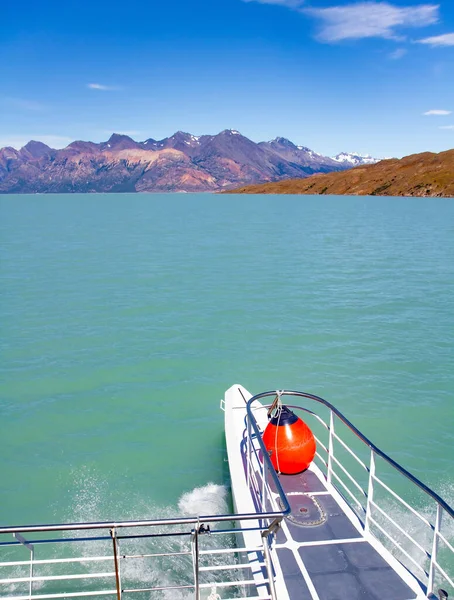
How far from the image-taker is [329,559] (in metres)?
7.47

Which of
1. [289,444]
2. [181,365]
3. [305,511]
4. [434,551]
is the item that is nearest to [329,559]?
[305,511]

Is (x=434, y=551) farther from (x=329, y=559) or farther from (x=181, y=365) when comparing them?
(x=181, y=365)

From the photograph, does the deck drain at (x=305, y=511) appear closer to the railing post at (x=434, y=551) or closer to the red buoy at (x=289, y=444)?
the red buoy at (x=289, y=444)

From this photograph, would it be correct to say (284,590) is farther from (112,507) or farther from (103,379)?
(103,379)

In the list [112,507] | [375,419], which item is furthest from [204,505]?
[375,419]

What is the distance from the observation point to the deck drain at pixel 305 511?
839 cm

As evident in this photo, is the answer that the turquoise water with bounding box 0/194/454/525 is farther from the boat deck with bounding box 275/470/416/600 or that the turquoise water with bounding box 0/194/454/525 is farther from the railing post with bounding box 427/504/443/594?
the railing post with bounding box 427/504/443/594

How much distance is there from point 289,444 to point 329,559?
96.5 inches

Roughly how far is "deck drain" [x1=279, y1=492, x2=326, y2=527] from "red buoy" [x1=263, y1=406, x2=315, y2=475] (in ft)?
2.14

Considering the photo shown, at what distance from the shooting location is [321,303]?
31.4 metres

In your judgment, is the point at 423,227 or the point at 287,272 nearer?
the point at 287,272

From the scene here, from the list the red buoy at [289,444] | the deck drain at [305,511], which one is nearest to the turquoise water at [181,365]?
the red buoy at [289,444]

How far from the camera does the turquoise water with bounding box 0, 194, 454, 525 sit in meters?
13.6

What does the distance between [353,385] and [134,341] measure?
10.8 metres
